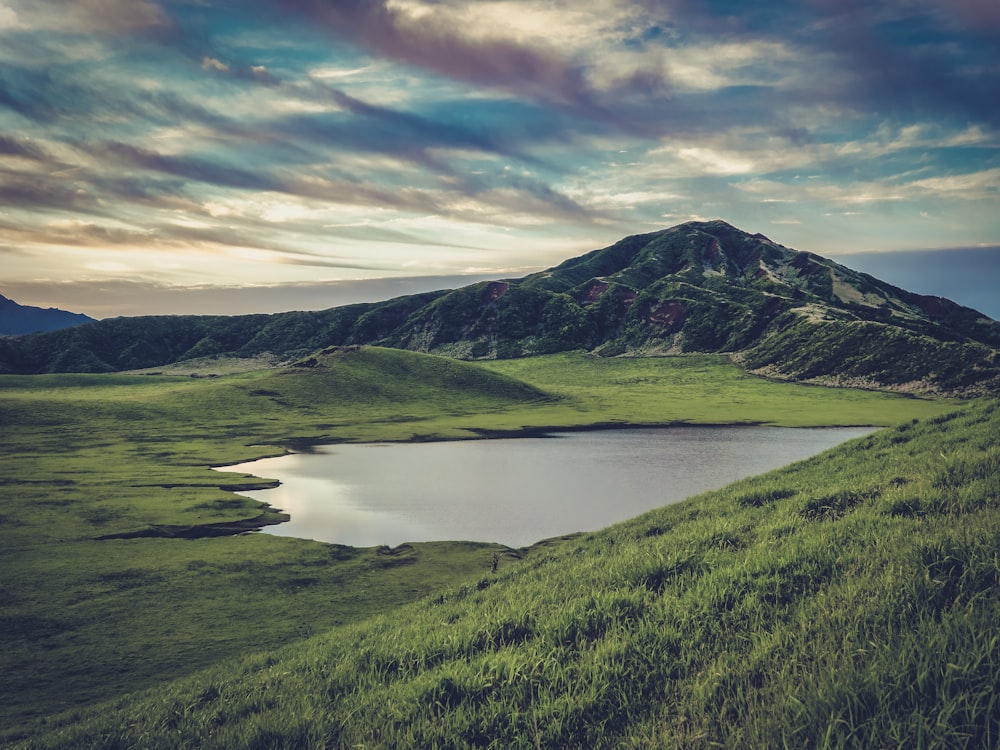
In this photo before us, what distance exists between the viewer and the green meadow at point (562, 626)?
243 inches

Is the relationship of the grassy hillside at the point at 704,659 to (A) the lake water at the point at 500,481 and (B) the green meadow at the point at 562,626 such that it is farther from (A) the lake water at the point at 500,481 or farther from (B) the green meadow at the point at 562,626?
(A) the lake water at the point at 500,481

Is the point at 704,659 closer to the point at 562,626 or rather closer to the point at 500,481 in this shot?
the point at 562,626

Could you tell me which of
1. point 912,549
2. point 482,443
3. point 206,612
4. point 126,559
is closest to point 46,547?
point 126,559

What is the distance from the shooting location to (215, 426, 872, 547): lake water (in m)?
46.2

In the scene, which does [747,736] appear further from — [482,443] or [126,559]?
[482,443]

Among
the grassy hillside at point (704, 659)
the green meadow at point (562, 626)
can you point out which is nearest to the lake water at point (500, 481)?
the green meadow at point (562, 626)

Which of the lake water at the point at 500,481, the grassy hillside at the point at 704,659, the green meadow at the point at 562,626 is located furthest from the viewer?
the lake water at the point at 500,481

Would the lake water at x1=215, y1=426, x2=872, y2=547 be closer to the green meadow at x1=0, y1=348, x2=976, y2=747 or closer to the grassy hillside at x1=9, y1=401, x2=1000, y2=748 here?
the green meadow at x1=0, y1=348, x2=976, y2=747

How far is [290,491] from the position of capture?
200ft

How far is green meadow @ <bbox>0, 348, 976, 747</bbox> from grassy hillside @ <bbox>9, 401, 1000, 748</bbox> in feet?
0.12

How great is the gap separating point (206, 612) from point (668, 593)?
25779 mm

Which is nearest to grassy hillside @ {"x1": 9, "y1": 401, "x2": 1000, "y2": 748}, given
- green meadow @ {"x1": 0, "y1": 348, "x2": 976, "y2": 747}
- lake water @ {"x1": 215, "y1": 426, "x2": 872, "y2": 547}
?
green meadow @ {"x1": 0, "y1": 348, "x2": 976, "y2": 747}

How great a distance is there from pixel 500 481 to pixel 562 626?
57191 millimetres

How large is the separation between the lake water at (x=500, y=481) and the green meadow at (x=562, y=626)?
24.3ft
